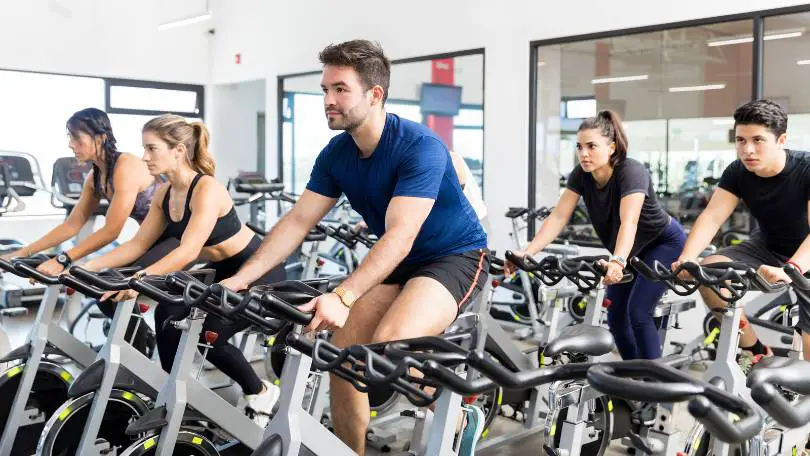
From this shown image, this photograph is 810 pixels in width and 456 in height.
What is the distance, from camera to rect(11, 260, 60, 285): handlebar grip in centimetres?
302

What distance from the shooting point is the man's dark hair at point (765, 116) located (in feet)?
9.46

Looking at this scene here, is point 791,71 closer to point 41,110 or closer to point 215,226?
point 215,226

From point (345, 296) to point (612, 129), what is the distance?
193 centimetres

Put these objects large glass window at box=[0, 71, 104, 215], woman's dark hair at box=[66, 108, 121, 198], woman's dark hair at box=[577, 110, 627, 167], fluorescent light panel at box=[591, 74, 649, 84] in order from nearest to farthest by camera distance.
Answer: woman's dark hair at box=[577, 110, 627, 167]
woman's dark hair at box=[66, 108, 121, 198]
fluorescent light panel at box=[591, 74, 649, 84]
large glass window at box=[0, 71, 104, 215]

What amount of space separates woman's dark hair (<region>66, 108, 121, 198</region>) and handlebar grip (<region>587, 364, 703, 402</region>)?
10.2ft

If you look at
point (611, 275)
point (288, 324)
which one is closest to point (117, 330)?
point (288, 324)

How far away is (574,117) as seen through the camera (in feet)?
20.9

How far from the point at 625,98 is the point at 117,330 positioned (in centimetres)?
449

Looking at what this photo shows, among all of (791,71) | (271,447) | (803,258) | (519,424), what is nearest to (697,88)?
(791,71)

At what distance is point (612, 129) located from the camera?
343 centimetres

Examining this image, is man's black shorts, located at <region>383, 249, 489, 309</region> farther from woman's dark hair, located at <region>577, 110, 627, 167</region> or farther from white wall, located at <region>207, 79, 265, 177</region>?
white wall, located at <region>207, 79, 265, 177</region>

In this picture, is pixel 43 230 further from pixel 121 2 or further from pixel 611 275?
pixel 611 275

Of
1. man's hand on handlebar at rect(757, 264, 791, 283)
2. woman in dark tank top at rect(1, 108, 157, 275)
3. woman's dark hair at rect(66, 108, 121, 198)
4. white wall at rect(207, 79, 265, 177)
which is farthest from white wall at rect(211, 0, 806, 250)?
woman's dark hair at rect(66, 108, 121, 198)

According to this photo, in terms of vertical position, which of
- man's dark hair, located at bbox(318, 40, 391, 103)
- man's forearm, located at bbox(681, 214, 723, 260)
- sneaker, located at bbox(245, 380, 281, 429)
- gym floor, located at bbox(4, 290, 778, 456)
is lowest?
gym floor, located at bbox(4, 290, 778, 456)
